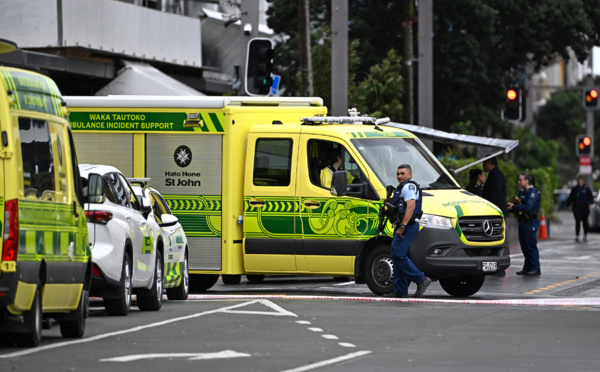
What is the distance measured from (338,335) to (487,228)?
5960mm

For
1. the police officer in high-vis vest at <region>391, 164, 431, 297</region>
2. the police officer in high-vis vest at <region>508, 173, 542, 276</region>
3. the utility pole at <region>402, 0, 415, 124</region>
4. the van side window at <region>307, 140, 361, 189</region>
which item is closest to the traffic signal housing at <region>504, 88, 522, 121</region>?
the police officer in high-vis vest at <region>508, 173, 542, 276</region>

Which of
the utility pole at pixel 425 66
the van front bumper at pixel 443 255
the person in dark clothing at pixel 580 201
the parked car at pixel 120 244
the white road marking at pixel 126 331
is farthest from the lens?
the person in dark clothing at pixel 580 201

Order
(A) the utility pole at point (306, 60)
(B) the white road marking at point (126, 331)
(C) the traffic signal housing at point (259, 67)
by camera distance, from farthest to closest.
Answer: (A) the utility pole at point (306, 60) → (C) the traffic signal housing at point (259, 67) → (B) the white road marking at point (126, 331)

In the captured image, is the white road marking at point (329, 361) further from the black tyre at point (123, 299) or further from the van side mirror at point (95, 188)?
the black tyre at point (123, 299)

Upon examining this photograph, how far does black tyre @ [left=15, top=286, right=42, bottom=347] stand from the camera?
39.8ft

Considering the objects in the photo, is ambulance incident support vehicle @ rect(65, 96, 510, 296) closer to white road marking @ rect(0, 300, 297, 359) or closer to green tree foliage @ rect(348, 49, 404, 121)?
white road marking @ rect(0, 300, 297, 359)

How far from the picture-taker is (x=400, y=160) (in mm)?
19750

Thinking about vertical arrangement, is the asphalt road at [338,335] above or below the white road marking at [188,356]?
below

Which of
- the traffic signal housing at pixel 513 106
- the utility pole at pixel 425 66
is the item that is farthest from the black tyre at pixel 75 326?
the traffic signal housing at pixel 513 106

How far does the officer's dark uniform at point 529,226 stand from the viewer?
24.3 meters

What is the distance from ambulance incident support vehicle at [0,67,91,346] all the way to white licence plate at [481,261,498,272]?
22.2 ft

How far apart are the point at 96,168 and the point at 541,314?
203 inches

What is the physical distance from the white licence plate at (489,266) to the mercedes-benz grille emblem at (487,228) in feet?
1.25

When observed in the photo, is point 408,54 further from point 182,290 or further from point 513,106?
point 182,290
